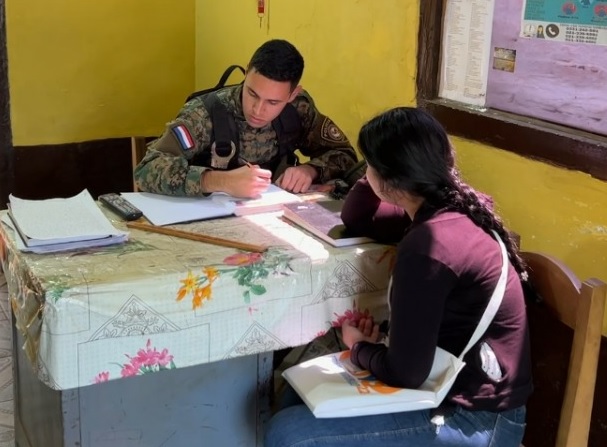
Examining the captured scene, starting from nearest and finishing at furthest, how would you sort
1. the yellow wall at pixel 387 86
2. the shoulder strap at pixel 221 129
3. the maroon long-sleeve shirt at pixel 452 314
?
the maroon long-sleeve shirt at pixel 452 314 < the yellow wall at pixel 387 86 < the shoulder strap at pixel 221 129

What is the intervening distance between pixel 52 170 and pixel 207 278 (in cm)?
217

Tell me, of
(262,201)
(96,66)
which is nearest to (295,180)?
(262,201)

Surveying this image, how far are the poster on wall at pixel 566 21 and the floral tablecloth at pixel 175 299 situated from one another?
1.98 feet

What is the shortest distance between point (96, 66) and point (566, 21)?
226cm

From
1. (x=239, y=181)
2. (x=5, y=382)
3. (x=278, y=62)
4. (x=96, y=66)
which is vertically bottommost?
(x=5, y=382)

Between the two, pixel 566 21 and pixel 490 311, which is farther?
pixel 566 21

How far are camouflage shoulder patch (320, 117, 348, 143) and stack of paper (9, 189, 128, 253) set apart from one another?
0.74 meters

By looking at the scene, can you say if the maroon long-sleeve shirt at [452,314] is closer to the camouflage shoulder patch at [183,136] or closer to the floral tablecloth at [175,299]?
the floral tablecloth at [175,299]

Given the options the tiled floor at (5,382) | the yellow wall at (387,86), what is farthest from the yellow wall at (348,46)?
the tiled floor at (5,382)

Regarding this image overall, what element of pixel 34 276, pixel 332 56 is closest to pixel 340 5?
pixel 332 56

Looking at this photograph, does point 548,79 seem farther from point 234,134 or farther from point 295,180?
point 234,134

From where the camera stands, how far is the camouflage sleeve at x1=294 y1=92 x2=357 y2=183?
2166 millimetres

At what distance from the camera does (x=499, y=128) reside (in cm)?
184

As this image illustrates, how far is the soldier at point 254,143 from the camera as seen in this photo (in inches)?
73.5
